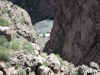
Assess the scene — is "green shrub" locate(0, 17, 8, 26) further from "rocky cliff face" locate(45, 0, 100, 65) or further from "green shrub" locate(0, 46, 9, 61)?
"rocky cliff face" locate(45, 0, 100, 65)

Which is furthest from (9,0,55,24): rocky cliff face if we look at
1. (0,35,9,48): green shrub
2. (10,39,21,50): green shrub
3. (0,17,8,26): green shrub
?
(0,35,9,48): green shrub

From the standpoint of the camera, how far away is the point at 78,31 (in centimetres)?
2205

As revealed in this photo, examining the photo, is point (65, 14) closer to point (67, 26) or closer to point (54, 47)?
point (67, 26)

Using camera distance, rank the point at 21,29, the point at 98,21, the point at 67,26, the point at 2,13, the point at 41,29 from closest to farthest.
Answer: the point at 2,13 < the point at 21,29 < the point at 98,21 < the point at 67,26 < the point at 41,29

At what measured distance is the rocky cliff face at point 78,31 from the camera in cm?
2022

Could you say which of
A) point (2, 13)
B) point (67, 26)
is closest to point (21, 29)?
point (2, 13)

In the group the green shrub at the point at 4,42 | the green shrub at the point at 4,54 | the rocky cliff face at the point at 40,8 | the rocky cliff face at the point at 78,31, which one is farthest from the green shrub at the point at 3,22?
the rocky cliff face at the point at 40,8

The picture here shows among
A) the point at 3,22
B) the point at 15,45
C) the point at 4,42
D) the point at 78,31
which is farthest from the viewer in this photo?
the point at 78,31

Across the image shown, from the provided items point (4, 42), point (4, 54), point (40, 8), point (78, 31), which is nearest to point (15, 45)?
point (4, 42)

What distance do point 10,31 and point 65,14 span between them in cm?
1944

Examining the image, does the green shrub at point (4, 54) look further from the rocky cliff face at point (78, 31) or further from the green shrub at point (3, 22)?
the rocky cliff face at point (78, 31)

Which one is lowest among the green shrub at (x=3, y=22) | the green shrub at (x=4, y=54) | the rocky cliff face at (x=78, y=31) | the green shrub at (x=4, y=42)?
the rocky cliff face at (x=78, y=31)

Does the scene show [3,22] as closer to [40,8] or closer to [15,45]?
[15,45]

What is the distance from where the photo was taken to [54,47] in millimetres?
25922
